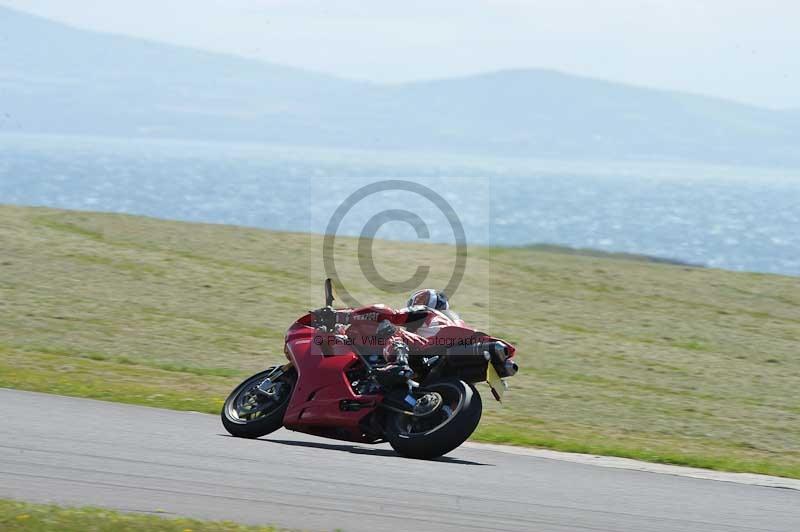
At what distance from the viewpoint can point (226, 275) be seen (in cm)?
2650

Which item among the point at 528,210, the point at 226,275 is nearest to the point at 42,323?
the point at 226,275

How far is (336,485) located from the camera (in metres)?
9.30

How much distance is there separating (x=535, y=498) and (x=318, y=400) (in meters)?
2.59

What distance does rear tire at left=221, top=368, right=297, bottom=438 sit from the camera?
451 inches

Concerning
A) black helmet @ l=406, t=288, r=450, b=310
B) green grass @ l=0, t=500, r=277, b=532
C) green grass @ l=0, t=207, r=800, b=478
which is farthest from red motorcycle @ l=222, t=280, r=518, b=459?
green grass @ l=0, t=500, r=277, b=532

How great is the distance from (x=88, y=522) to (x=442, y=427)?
352 cm

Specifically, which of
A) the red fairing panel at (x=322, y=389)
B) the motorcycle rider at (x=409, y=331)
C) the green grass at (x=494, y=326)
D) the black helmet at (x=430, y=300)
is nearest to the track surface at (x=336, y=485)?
the red fairing panel at (x=322, y=389)

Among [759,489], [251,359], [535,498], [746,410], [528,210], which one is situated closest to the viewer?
[535,498]

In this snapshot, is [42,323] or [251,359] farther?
[42,323]

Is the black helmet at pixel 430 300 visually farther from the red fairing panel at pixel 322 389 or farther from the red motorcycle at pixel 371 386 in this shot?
the red fairing panel at pixel 322 389

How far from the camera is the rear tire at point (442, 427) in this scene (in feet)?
33.4

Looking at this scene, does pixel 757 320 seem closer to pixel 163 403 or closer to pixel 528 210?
pixel 163 403

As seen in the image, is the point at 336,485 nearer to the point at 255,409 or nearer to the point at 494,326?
the point at 255,409

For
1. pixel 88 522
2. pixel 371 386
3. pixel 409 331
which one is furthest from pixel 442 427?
pixel 88 522
